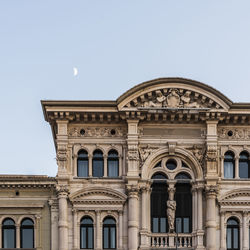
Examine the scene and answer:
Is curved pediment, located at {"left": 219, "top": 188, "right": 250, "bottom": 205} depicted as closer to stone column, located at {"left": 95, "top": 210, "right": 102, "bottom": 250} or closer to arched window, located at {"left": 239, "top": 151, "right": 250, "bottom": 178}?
arched window, located at {"left": 239, "top": 151, "right": 250, "bottom": 178}

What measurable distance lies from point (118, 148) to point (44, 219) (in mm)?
6196

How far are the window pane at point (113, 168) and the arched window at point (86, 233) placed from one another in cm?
304

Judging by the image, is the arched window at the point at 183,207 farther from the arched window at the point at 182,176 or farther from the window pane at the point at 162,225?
the window pane at the point at 162,225

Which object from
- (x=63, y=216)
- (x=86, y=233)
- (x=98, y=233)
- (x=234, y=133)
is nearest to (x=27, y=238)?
(x=63, y=216)

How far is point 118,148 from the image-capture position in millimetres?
58594

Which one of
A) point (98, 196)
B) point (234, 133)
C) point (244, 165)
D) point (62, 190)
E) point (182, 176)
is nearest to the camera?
point (62, 190)

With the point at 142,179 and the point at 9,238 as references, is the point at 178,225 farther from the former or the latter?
the point at 9,238

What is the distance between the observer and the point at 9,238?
189 ft

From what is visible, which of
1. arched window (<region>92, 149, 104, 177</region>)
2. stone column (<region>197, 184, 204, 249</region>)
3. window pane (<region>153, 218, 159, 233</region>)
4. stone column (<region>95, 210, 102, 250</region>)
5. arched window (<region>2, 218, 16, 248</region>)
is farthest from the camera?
arched window (<region>92, 149, 104, 177</region>)

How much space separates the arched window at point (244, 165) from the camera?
58656 mm

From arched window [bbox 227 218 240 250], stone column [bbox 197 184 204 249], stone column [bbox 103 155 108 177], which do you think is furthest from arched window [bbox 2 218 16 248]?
arched window [bbox 227 218 240 250]

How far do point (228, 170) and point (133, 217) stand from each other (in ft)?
21.7

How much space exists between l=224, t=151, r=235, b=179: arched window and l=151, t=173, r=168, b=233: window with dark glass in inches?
148

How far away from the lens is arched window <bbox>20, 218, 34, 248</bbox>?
189ft
